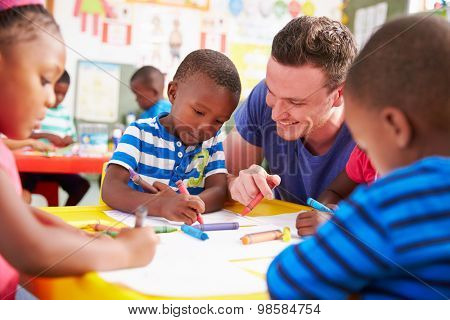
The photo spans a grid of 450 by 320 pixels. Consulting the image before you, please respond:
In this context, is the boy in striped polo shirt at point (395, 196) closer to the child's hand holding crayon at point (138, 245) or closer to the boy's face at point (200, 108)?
the child's hand holding crayon at point (138, 245)

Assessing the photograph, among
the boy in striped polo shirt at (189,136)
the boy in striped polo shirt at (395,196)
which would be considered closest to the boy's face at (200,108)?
the boy in striped polo shirt at (189,136)

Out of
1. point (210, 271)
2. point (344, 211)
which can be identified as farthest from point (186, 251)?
point (344, 211)

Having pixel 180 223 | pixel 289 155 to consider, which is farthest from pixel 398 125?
pixel 289 155

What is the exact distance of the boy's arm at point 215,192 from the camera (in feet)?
2.01

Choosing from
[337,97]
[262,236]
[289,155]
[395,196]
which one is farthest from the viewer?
[289,155]

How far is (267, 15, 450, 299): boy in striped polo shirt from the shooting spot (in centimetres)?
26

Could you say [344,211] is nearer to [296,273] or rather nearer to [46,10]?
[296,273]

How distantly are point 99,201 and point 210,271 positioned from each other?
280 millimetres

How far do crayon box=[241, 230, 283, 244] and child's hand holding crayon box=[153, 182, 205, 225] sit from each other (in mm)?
88

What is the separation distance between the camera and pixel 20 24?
29 centimetres

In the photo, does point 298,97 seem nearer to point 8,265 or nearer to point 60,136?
point 60,136

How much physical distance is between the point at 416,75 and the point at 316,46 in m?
0.38

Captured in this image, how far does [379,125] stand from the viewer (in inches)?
11.8

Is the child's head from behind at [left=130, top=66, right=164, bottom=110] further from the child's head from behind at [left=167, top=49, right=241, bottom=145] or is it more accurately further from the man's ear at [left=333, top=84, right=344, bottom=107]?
the man's ear at [left=333, top=84, right=344, bottom=107]
